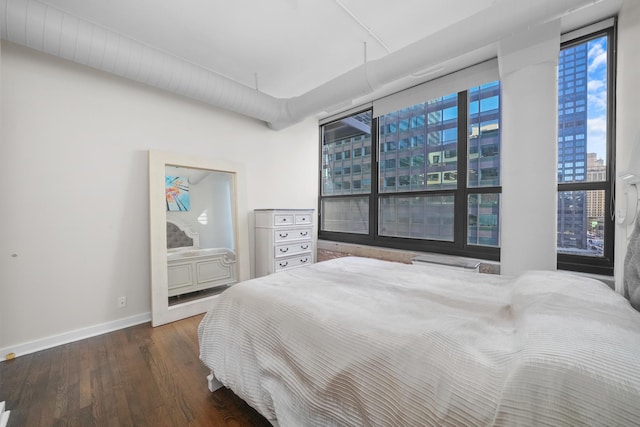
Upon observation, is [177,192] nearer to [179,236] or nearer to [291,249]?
[179,236]

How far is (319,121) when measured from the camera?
4.19m

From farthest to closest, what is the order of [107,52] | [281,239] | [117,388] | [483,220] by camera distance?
[281,239]
[483,220]
[107,52]
[117,388]

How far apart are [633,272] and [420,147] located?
2349mm

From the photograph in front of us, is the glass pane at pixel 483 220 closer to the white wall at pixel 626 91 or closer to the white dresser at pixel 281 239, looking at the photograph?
the white wall at pixel 626 91

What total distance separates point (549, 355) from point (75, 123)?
131 inches

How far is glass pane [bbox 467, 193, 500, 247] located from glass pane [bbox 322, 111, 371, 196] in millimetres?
1388

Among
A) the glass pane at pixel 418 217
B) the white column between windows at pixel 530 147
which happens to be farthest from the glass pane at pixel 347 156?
the white column between windows at pixel 530 147

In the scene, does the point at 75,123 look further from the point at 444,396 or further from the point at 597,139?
the point at 597,139

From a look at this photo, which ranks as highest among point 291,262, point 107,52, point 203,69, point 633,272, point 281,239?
point 203,69

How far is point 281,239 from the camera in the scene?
3193mm

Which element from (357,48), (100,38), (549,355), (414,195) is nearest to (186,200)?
(100,38)

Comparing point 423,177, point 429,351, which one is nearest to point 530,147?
point 423,177

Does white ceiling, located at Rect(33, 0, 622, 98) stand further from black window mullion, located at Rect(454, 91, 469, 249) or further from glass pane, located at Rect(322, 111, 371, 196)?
glass pane, located at Rect(322, 111, 371, 196)

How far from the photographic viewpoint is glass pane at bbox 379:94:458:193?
285 cm
